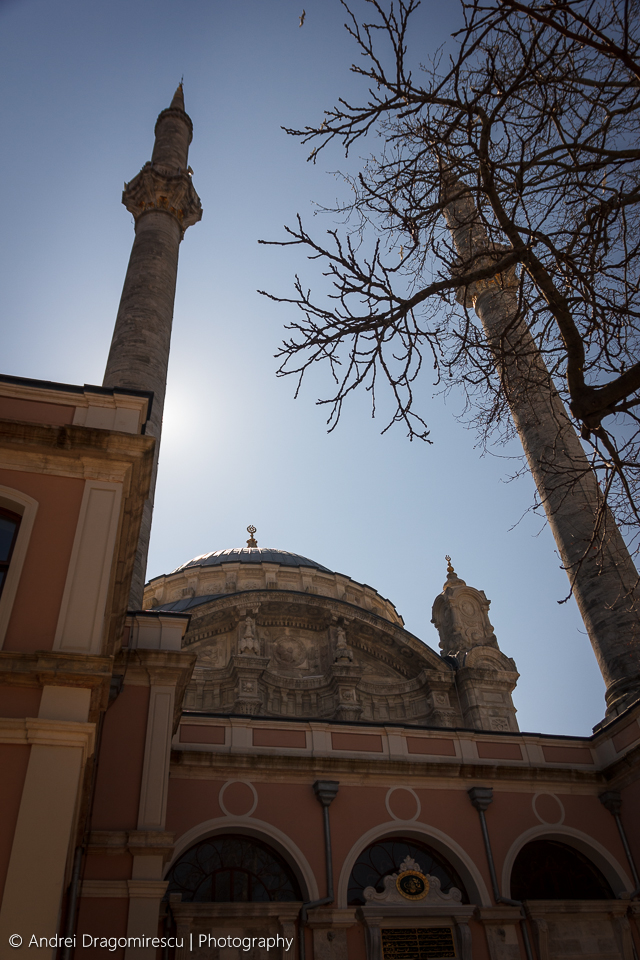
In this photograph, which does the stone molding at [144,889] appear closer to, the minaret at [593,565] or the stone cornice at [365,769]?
the stone cornice at [365,769]

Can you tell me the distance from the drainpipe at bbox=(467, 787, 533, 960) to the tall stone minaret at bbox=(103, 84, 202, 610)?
705 cm

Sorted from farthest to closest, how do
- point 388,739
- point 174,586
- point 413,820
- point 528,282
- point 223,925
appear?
1. point 174,586
2. point 388,739
3. point 413,820
4. point 223,925
5. point 528,282

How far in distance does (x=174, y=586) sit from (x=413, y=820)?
2159 centimetres

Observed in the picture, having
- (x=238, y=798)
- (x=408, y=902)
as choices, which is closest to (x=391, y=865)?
(x=408, y=902)

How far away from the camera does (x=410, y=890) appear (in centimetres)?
1192

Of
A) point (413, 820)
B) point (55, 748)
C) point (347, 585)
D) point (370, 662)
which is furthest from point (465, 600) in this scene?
point (55, 748)

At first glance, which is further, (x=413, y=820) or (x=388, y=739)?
(x=388, y=739)

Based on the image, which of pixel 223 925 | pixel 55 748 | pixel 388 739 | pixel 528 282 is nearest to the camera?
pixel 55 748

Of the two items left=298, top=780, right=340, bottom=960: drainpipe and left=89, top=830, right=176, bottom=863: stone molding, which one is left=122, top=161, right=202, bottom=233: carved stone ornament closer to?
left=298, top=780, right=340, bottom=960: drainpipe

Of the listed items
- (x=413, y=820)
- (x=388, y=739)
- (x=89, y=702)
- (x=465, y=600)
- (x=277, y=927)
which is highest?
(x=465, y=600)

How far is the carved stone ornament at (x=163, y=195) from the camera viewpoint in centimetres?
2123

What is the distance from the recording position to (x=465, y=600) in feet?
88.7

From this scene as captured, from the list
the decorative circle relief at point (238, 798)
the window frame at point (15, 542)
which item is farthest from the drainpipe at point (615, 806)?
the window frame at point (15, 542)

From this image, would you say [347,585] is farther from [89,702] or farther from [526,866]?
[89,702]
